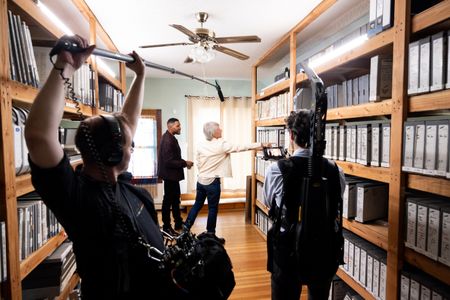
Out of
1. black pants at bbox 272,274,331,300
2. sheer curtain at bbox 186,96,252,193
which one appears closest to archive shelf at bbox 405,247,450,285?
black pants at bbox 272,274,331,300

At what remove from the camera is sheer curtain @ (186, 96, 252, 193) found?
5.07 meters

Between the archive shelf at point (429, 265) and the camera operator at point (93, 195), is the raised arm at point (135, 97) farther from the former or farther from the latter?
the archive shelf at point (429, 265)

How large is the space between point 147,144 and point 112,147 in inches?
175

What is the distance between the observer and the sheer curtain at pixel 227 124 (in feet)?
16.6

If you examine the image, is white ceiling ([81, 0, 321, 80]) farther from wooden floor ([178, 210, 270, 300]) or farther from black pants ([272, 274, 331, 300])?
wooden floor ([178, 210, 270, 300])

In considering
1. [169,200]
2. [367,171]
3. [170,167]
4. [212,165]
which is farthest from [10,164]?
[169,200]

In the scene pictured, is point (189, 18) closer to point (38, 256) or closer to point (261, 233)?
point (38, 256)

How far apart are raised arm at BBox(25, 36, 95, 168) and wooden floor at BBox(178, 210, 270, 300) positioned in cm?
216

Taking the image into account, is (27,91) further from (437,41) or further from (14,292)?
(437,41)

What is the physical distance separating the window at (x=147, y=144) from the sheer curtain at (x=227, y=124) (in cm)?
60

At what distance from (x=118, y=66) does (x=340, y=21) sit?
306 centimetres

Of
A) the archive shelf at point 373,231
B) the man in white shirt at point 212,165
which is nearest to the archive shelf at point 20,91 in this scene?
the archive shelf at point 373,231

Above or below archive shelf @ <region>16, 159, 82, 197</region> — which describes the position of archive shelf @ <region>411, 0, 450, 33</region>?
above

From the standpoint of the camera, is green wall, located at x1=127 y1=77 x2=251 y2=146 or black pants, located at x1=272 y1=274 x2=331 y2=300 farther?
green wall, located at x1=127 y1=77 x2=251 y2=146
